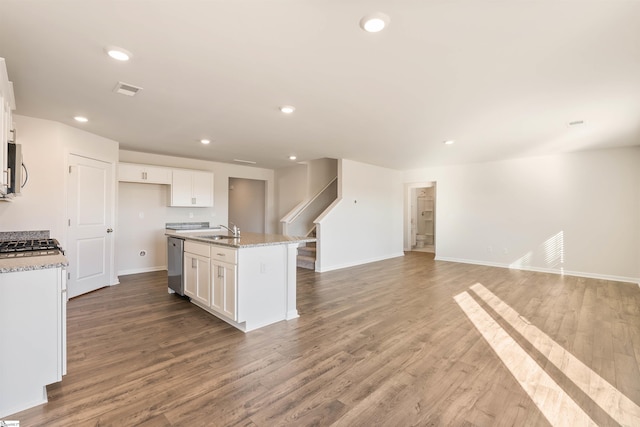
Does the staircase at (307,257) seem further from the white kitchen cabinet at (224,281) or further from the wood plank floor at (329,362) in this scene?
the white kitchen cabinet at (224,281)

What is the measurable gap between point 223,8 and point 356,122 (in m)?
2.33

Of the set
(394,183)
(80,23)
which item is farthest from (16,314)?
(394,183)

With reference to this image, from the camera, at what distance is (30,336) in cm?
187

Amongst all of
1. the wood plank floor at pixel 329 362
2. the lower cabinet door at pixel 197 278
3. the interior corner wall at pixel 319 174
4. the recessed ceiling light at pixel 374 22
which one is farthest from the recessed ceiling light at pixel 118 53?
the interior corner wall at pixel 319 174

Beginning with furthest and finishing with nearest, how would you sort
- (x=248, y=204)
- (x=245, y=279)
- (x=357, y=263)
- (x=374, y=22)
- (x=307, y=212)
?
1. (x=248, y=204)
2. (x=307, y=212)
3. (x=357, y=263)
4. (x=245, y=279)
5. (x=374, y=22)

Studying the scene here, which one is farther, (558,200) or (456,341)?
(558,200)

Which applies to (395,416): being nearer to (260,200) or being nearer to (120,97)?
(120,97)

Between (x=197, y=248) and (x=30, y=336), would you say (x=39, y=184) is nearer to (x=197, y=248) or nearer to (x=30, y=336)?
(x=197, y=248)

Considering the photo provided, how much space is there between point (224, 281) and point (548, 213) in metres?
6.39

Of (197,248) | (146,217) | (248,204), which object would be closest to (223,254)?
(197,248)

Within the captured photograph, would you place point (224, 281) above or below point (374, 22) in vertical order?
below

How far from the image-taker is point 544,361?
2416mm

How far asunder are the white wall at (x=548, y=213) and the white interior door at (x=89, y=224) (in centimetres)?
711

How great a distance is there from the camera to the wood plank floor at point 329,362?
5.83 feet
